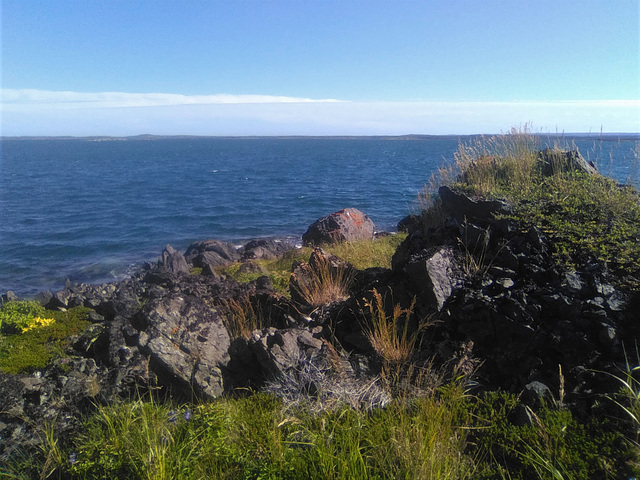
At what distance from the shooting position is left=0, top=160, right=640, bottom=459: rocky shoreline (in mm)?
4270

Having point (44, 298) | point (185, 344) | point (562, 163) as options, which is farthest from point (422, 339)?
point (44, 298)

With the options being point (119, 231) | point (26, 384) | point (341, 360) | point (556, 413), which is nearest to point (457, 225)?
point (341, 360)

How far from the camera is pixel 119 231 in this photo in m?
26.3

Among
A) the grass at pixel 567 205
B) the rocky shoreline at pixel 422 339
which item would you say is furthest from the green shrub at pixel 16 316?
the grass at pixel 567 205

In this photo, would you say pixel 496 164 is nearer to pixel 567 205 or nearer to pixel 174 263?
pixel 567 205

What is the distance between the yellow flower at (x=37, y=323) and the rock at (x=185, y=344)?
4077 millimetres

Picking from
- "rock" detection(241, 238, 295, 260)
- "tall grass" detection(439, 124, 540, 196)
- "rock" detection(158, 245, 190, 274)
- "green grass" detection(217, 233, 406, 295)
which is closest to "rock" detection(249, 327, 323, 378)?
"green grass" detection(217, 233, 406, 295)

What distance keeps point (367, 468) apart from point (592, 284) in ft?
10.9

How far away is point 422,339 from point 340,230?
12.1 m

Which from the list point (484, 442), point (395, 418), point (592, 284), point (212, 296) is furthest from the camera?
point (212, 296)

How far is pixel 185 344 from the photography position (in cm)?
571

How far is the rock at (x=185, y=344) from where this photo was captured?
5098 mm

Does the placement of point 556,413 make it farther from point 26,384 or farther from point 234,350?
point 26,384

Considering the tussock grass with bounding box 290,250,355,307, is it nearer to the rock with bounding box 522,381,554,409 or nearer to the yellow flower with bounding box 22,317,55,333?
the rock with bounding box 522,381,554,409
